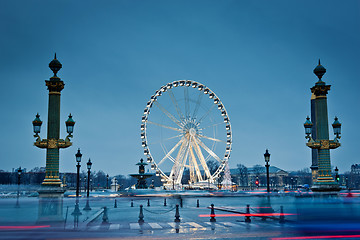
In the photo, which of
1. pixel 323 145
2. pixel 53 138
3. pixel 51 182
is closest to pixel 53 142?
pixel 53 138

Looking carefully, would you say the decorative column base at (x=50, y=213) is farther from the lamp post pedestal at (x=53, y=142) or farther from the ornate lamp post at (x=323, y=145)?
the ornate lamp post at (x=323, y=145)

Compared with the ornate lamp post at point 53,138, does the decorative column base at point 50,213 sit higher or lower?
lower

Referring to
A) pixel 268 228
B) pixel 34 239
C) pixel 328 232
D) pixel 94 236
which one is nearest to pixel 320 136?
pixel 268 228

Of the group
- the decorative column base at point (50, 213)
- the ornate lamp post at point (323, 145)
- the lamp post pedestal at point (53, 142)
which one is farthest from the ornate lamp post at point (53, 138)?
the ornate lamp post at point (323, 145)

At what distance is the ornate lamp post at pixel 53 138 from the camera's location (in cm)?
3203

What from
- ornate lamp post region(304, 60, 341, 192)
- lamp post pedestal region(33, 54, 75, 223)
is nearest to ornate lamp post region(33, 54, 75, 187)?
lamp post pedestal region(33, 54, 75, 223)

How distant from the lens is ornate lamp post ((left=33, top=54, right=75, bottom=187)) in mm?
32031

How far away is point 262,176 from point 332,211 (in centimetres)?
17644

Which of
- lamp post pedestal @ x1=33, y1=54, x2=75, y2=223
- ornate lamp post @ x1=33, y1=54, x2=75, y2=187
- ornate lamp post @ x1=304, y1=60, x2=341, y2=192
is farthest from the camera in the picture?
ornate lamp post @ x1=304, y1=60, x2=341, y2=192

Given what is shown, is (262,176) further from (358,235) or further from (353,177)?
(358,235)

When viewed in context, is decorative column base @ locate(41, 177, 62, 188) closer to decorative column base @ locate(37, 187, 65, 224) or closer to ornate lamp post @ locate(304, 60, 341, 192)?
decorative column base @ locate(37, 187, 65, 224)

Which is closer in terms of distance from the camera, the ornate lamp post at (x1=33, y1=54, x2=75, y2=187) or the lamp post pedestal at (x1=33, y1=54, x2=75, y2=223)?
the lamp post pedestal at (x1=33, y1=54, x2=75, y2=223)

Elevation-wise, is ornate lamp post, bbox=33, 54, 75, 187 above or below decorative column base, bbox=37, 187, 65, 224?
above

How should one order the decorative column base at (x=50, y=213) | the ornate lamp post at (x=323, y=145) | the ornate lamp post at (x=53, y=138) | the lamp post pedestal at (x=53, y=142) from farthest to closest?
the ornate lamp post at (x=323, y=145) < the ornate lamp post at (x=53, y=138) < the lamp post pedestal at (x=53, y=142) < the decorative column base at (x=50, y=213)
